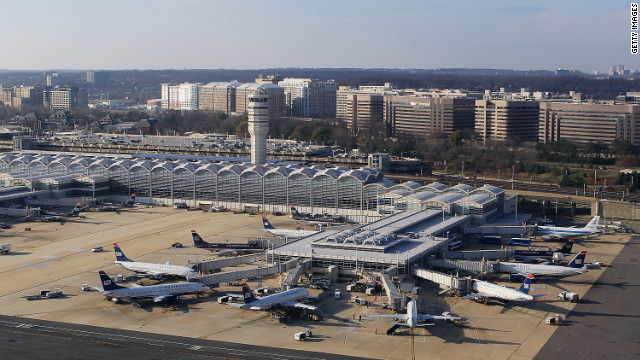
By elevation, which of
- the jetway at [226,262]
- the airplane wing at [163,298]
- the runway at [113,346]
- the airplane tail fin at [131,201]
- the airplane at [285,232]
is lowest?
the runway at [113,346]

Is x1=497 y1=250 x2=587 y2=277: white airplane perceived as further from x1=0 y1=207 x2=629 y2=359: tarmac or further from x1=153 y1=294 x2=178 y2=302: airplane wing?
x1=153 y1=294 x2=178 y2=302: airplane wing

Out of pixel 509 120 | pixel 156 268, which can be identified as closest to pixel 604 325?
pixel 156 268

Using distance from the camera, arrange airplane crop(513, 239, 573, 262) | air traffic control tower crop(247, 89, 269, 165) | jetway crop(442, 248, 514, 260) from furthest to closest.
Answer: air traffic control tower crop(247, 89, 269, 165) → airplane crop(513, 239, 573, 262) → jetway crop(442, 248, 514, 260)

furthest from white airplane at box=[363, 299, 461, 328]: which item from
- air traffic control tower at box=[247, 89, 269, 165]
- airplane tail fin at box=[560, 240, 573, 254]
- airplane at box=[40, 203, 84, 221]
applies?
air traffic control tower at box=[247, 89, 269, 165]

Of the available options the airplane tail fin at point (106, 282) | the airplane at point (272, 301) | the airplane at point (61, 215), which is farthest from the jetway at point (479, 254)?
the airplane at point (61, 215)

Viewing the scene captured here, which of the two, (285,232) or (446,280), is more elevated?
(285,232)

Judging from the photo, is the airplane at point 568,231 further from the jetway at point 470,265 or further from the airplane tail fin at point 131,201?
the airplane tail fin at point 131,201

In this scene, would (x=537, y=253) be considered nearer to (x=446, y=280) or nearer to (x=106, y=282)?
(x=446, y=280)
